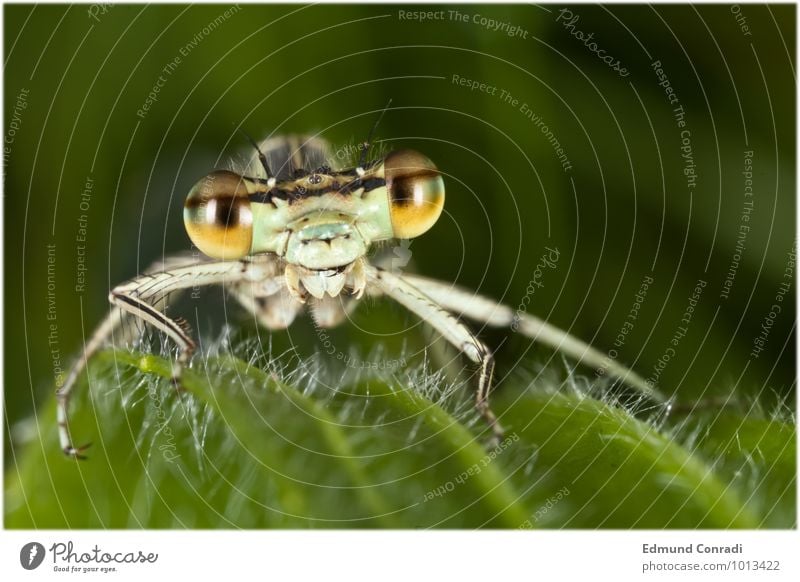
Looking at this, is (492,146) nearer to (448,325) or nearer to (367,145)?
(367,145)

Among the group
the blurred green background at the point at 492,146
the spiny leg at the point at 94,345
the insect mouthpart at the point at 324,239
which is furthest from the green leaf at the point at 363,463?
the blurred green background at the point at 492,146

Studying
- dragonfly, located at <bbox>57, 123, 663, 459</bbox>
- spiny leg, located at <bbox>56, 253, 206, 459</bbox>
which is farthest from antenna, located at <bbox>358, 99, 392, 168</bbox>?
spiny leg, located at <bbox>56, 253, 206, 459</bbox>

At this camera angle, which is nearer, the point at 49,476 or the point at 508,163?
the point at 49,476

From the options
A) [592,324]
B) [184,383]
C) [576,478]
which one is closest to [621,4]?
[592,324]

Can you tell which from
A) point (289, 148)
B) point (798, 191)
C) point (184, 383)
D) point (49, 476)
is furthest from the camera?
point (798, 191)

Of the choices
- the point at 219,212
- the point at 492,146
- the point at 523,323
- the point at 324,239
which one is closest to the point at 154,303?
the point at 219,212

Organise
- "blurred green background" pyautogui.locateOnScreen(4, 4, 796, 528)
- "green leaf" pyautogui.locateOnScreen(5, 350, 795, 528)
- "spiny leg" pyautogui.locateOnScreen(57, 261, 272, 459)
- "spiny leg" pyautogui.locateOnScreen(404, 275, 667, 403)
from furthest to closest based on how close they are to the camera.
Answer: "blurred green background" pyautogui.locateOnScreen(4, 4, 796, 528), "spiny leg" pyautogui.locateOnScreen(404, 275, 667, 403), "spiny leg" pyautogui.locateOnScreen(57, 261, 272, 459), "green leaf" pyautogui.locateOnScreen(5, 350, 795, 528)

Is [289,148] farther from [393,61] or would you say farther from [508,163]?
[508,163]

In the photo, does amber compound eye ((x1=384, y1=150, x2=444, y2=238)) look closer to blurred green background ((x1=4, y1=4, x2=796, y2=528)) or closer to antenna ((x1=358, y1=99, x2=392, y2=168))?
antenna ((x1=358, y1=99, x2=392, y2=168))
